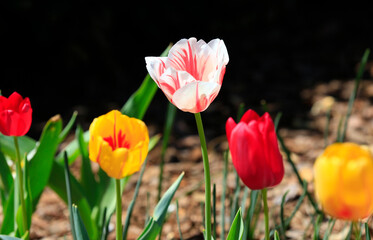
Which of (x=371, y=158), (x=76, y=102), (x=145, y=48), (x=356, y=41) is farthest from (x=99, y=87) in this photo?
(x=371, y=158)

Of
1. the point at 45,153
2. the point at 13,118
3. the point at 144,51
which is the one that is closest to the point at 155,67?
the point at 13,118

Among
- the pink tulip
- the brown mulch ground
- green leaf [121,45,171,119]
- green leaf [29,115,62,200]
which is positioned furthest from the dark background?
the pink tulip

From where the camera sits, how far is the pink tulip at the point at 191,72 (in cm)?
86

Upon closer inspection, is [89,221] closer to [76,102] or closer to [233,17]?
[76,102]

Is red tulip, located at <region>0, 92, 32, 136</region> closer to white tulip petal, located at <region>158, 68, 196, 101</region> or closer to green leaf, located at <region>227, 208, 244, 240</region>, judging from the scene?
white tulip petal, located at <region>158, 68, 196, 101</region>

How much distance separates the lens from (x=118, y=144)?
915 mm

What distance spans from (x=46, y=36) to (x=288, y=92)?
118 cm

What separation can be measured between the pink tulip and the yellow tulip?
0.19m

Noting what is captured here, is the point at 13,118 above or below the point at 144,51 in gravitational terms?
above

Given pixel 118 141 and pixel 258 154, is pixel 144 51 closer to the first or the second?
pixel 118 141

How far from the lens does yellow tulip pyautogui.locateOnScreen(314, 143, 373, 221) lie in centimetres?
74

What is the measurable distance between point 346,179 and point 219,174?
1.48 metres

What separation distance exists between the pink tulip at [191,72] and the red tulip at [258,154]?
7 centimetres

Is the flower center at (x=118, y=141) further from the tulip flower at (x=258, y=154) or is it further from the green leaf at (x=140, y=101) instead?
the green leaf at (x=140, y=101)
